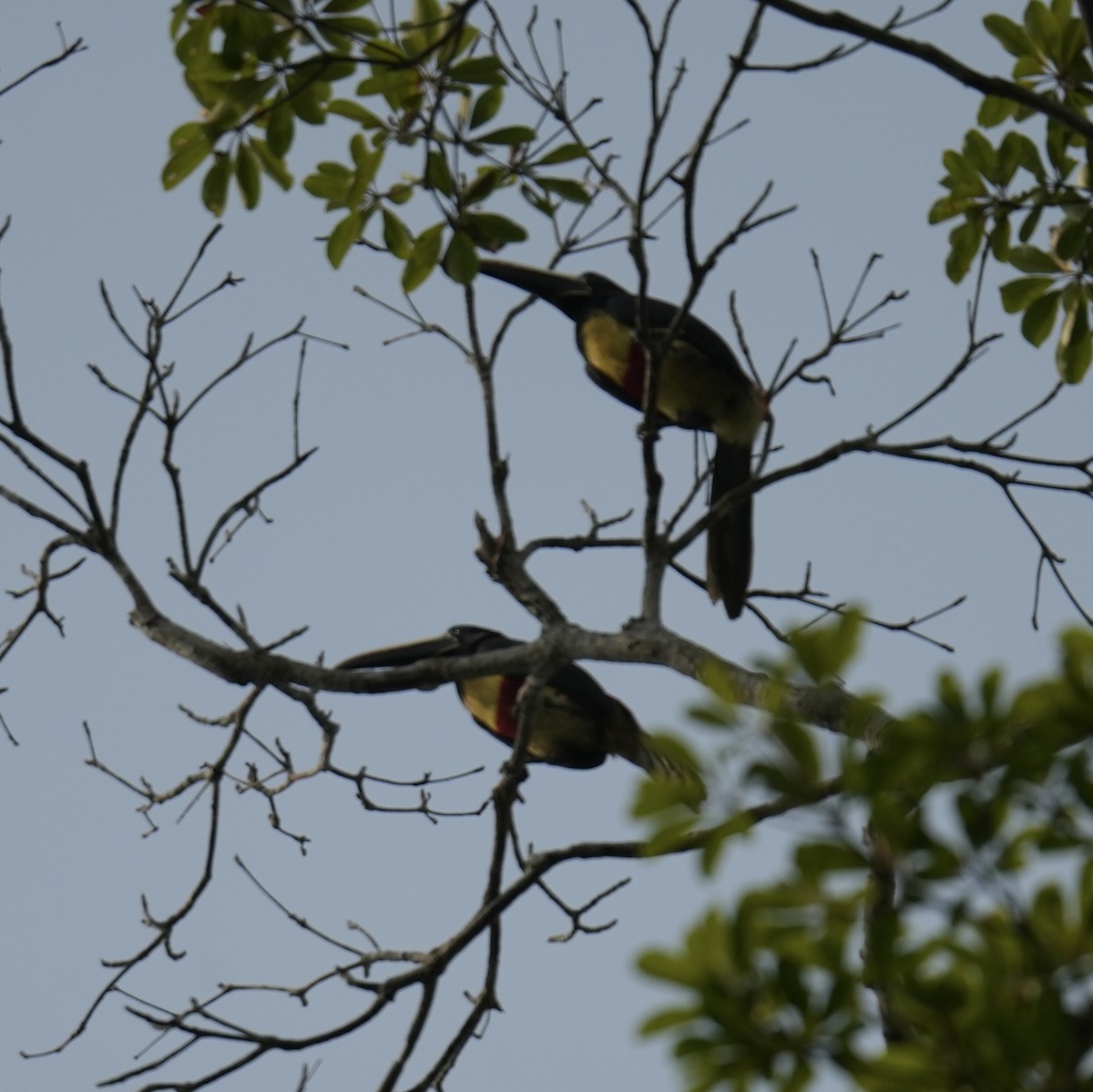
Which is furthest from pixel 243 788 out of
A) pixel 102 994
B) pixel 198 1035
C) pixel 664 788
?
pixel 664 788

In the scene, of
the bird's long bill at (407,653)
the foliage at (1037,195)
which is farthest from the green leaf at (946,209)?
the bird's long bill at (407,653)

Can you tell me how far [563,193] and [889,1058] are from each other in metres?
2.78

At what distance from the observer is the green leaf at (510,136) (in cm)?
364

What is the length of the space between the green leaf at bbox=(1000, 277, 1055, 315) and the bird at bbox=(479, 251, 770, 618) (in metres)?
1.61

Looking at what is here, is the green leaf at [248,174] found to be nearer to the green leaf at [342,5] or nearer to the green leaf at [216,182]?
the green leaf at [216,182]

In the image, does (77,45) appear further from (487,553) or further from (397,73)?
(487,553)

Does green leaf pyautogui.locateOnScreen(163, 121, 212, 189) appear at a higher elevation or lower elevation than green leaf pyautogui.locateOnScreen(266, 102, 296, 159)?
lower

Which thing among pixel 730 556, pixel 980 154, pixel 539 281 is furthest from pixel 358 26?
pixel 730 556

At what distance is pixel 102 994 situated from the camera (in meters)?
4.14

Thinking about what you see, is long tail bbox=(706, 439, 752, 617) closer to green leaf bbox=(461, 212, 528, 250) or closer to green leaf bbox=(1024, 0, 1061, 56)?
green leaf bbox=(461, 212, 528, 250)

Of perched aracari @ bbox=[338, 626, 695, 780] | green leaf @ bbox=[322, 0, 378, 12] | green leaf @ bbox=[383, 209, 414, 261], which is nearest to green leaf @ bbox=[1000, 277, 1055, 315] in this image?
green leaf @ bbox=[383, 209, 414, 261]

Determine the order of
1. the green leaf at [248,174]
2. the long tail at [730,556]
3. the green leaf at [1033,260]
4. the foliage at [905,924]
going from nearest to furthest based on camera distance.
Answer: the foliage at [905,924], the green leaf at [248,174], the green leaf at [1033,260], the long tail at [730,556]

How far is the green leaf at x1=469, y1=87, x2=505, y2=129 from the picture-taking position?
3.65 meters

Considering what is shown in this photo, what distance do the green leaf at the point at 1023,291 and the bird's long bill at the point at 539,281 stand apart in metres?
1.80
